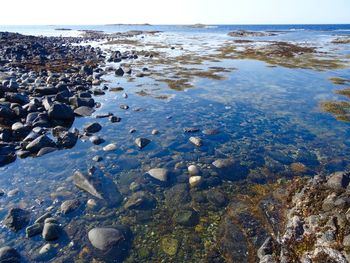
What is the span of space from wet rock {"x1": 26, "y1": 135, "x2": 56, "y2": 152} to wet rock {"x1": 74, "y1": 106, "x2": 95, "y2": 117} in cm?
474

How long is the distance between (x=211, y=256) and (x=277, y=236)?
2.07 meters

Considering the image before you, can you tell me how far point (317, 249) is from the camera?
6336mm

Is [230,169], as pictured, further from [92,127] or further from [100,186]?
[92,127]

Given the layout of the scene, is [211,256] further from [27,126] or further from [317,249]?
[27,126]

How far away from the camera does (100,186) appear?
424 inches

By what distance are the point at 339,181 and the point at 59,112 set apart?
1499 cm

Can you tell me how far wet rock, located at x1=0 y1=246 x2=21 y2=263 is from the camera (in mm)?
7441

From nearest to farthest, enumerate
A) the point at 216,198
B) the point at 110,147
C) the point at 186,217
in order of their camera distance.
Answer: the point at 186,217, the point at 216,198, the point at 110,147

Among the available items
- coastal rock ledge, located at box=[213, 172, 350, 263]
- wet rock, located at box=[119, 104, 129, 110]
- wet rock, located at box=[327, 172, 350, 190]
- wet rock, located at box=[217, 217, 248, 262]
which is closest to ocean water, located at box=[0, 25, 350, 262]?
wet rock, located at box=[119, 104, 129, 110]

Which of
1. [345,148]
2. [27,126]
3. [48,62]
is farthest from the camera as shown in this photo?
[48,62]

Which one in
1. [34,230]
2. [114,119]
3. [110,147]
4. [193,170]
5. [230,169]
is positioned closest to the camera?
[34,230]

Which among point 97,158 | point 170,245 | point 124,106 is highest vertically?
point 124,106

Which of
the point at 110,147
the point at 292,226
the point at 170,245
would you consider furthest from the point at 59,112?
the point at 292,226

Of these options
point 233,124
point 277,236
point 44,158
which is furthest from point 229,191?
point 44,158
